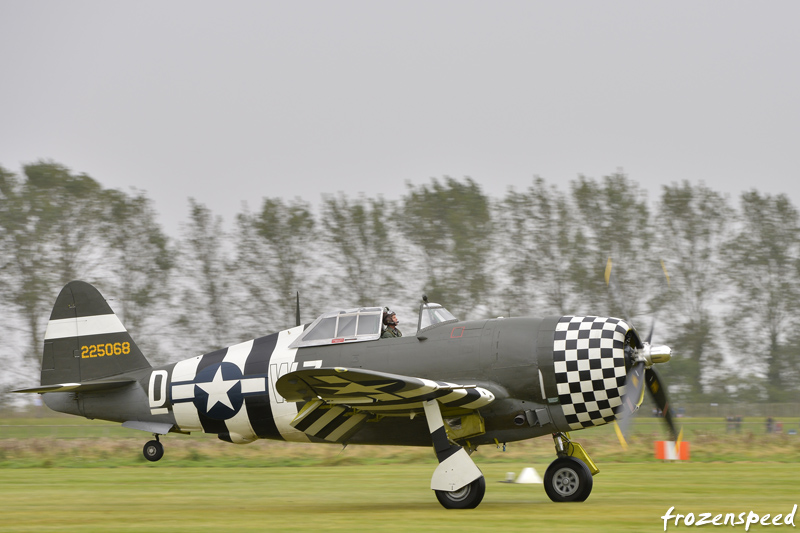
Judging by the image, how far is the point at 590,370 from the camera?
33.9 ft

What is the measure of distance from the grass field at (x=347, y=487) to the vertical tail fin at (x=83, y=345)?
200cm

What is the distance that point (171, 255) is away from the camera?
1587 inches

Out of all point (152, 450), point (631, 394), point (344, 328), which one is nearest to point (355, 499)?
point (344, 328)

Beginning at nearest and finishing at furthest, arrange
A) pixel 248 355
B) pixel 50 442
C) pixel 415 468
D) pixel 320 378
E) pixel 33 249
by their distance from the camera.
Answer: pixel 320 378, pixel 248 355, pixel 415 468, pixel 50 442, pixel 33 249

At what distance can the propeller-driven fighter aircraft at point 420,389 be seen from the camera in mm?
10344

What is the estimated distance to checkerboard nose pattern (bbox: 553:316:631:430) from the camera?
1029 cm

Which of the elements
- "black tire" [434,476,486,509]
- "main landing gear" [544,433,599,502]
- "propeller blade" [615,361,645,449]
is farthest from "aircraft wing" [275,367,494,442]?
"propeller blade" [615,361,645,449]

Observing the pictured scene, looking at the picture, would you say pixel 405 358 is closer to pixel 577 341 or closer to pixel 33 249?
pixel 577 341

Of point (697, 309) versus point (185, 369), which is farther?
point (697, 309)

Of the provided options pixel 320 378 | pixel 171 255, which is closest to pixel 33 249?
pixel 171 255

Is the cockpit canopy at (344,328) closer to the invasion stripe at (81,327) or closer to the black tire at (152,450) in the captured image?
the black tire at (152,450)

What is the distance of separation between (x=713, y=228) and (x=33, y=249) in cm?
3384

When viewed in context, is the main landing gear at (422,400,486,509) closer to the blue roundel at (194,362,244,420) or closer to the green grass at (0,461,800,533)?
the green grass at (0,461,800,533)

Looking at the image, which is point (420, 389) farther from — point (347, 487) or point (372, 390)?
point (347, 487)
